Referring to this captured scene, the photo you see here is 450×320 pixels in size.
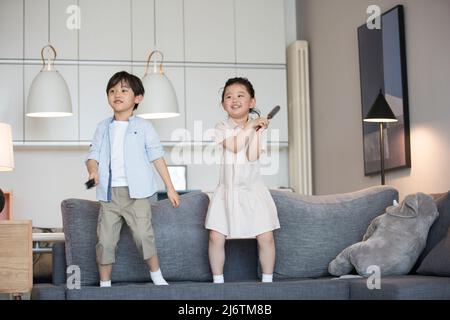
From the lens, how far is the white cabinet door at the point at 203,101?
6.46 metres

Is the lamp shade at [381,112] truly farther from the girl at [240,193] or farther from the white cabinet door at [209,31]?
the white cabinet door at [209,31]

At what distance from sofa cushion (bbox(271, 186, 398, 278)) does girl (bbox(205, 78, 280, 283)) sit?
5.4 inches

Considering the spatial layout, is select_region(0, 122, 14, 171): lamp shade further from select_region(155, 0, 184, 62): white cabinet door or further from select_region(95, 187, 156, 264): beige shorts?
select_region(155, 0, 184, 62): white cabinet door

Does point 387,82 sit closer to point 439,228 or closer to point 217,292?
point 439,228

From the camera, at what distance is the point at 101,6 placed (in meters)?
6.40

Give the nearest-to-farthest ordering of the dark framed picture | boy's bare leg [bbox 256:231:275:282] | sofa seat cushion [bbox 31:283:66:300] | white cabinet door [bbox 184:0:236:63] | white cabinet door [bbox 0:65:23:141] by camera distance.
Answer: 1. sofa seat cushion [bbox 31:283:66:300]
2. boy's bare leg [bbox 256:231:275:282]
3. the dark framed picture
4. white cabinet door [bbox 0:65:23:141]
5. white cabinet door [bbox 184:0:236:63]

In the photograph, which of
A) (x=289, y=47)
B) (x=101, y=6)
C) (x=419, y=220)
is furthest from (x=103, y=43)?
(x=419, y=220)

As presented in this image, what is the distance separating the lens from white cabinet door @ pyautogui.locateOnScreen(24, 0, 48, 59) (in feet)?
20.5

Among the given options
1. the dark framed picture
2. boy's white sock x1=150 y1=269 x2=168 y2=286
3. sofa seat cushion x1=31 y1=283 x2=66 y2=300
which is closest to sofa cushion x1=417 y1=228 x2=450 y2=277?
boy's white sock x1=150 y1=269 x2=168 y2=286

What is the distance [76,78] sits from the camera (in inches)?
249

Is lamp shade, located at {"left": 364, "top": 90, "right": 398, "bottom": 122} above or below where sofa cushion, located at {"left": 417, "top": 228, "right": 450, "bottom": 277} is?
above

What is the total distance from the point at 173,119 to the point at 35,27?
1207 mm

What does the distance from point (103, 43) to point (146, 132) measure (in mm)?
3166
